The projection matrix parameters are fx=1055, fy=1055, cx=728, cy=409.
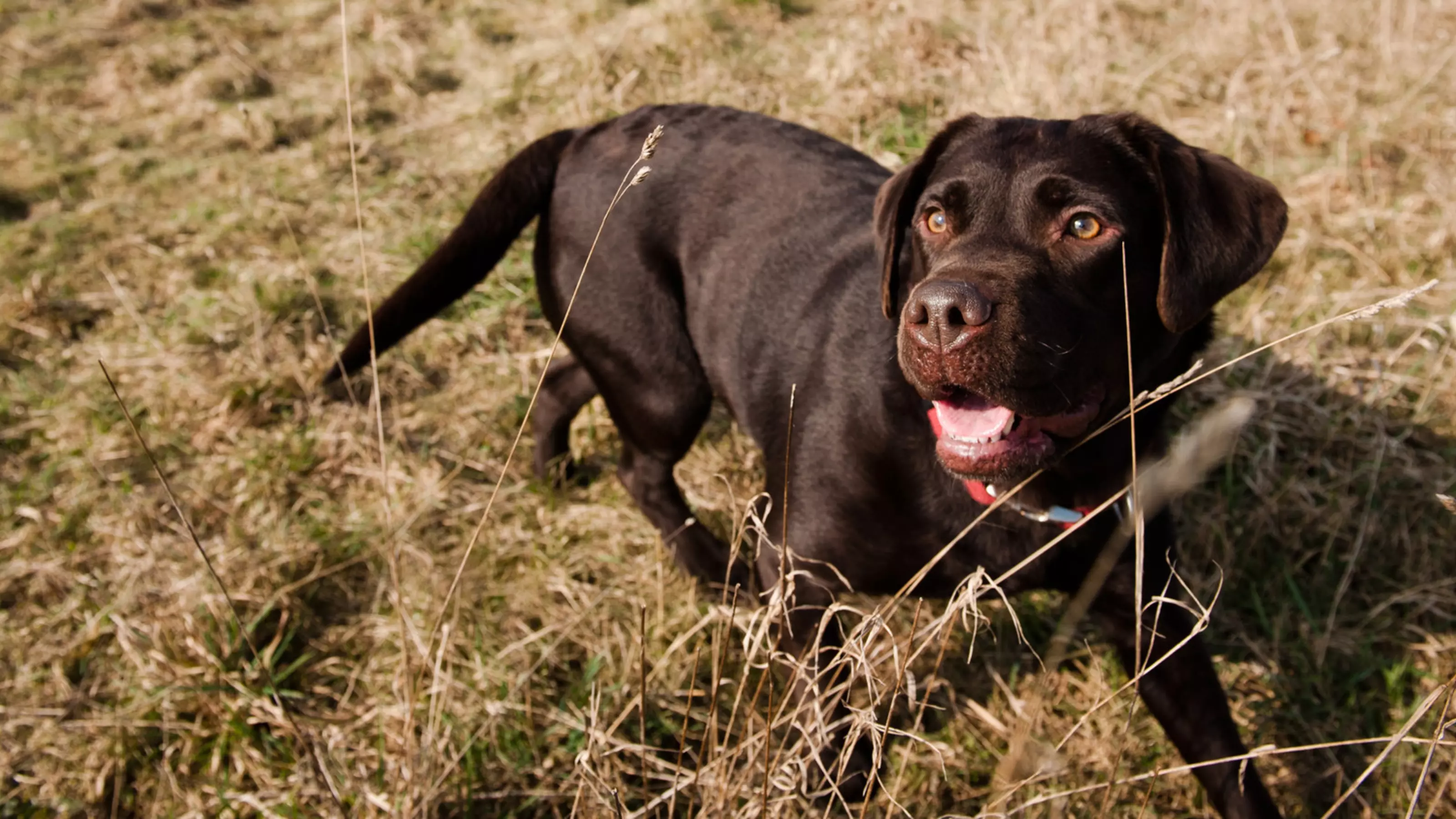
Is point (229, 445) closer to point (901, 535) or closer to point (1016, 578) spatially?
point (901, 535)

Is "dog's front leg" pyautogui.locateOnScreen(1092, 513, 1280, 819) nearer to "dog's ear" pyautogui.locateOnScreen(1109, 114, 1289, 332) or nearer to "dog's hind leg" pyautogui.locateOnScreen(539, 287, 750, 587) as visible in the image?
"dog's ear" pyautogui.locateOnScreen(1109, 114, 1289, 332)

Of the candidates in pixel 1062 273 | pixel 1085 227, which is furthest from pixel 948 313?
pixel 1085 227

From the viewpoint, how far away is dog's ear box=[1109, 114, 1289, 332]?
2.09m

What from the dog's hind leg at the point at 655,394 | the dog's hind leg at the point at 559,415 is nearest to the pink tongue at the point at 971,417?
the dog's hind leg at the point at 655,394

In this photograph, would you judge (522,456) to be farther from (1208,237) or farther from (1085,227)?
(1208,237)

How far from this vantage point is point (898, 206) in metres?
2.40

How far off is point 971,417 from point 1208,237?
58 centimetres

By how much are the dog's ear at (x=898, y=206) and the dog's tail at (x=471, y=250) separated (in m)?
1.10

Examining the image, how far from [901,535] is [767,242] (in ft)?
2.99

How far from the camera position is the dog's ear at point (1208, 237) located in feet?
6.87

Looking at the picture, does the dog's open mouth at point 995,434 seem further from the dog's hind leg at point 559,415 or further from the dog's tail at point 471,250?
the dog's hind leg at point 559,415

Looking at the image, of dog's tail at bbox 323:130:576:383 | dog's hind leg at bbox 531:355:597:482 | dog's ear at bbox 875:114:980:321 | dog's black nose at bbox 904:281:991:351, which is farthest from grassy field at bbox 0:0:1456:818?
dog's ear at bbox 875:114:980:321

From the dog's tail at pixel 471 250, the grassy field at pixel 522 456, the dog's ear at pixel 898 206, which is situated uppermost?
the dog's ear at pixel 898 206

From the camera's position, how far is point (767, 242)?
284 cm
